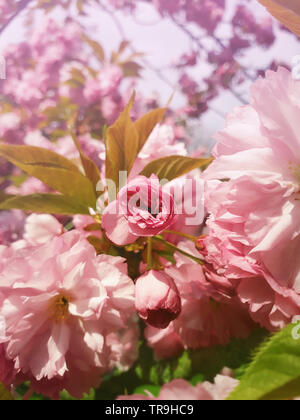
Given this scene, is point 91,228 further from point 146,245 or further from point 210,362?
point 210,362

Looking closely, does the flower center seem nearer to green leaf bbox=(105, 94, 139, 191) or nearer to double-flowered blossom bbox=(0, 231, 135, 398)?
double-flowered blossom bbox=(0, 231, 135, 398)

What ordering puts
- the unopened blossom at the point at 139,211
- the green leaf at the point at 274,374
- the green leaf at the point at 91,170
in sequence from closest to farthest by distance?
the green leaf at the point at 274,374 < the unopened blossom at the point at 139,211 < the green leaf at the point at 91,170

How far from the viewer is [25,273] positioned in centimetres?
36

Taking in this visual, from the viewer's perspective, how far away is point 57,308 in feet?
1.25

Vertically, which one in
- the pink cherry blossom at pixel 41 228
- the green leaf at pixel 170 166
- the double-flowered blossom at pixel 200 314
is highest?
the green leaf at pixel 170 166

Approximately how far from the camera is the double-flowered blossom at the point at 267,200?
0.30m

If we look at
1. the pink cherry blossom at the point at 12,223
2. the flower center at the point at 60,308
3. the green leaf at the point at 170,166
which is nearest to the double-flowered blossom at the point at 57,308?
the flower center at the point at 60,308

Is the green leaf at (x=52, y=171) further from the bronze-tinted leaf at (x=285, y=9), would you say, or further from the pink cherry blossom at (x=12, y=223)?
the pink cherry blossom at (x=12, y=223)

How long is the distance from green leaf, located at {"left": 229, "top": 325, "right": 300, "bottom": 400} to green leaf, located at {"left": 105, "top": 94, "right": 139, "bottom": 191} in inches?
9.7

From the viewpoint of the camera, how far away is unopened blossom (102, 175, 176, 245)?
33 centimetres

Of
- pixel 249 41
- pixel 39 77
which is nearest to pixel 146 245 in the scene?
pixel 39 77

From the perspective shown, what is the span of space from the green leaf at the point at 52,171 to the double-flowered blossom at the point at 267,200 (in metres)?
0.17

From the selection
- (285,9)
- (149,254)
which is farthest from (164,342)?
(285,9)

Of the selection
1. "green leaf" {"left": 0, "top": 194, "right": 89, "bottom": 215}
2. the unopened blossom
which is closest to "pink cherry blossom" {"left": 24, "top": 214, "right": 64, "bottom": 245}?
"green leaf" {"left": 0, "top": 194, "right": 89, "bottom": 215}
